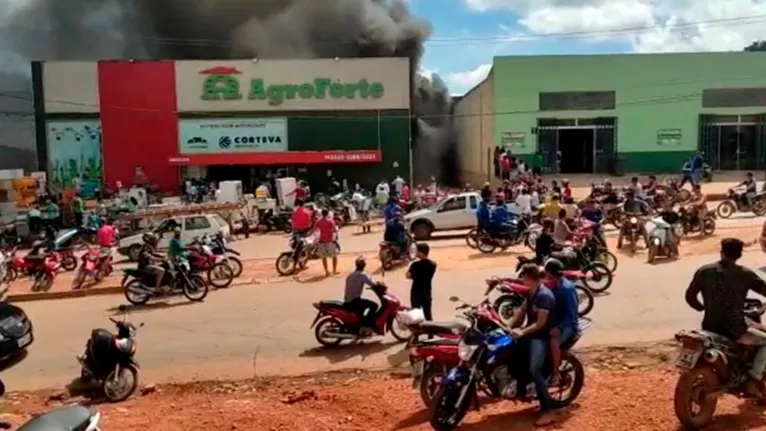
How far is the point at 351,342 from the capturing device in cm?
991

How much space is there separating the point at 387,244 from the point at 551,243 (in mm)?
5351

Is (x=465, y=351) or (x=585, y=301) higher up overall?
(x=465, y=351)

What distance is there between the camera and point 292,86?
36.3 meters

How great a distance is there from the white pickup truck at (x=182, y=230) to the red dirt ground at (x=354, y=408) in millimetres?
12213

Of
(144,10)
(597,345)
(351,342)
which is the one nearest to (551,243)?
(597,345)

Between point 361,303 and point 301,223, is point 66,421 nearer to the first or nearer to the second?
A: point 361,303

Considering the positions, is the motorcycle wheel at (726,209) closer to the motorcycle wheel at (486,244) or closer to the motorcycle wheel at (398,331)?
the motorcycle wheel at (486,244)

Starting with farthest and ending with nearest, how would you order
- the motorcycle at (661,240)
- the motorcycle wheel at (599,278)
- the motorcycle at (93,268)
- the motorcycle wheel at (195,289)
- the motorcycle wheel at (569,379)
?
1. the motorcycle at (93,268)
2. the motorcycle at (661,240)
3. the motorcycle wheel at (195,289)
4. the motorcycle wheel at (599,278)
5. the motorcycle wheel at (569,379)

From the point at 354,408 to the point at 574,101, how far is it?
99.8 feet

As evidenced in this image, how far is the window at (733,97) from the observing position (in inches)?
1382

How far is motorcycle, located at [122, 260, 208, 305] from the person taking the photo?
13812 millimetres

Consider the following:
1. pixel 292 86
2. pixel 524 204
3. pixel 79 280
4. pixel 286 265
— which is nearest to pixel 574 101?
pixel 292 86

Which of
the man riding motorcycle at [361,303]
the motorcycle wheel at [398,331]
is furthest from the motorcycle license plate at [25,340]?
the motorcycle wheel at [398,331]

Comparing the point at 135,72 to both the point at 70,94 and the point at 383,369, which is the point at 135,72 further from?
the point at 383,369
